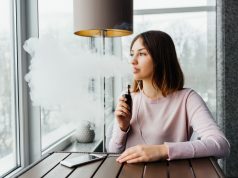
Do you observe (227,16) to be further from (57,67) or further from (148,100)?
(57,67)

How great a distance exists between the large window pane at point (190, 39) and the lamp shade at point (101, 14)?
2391mm

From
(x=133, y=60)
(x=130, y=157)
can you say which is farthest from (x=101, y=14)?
(x=130, y=157)

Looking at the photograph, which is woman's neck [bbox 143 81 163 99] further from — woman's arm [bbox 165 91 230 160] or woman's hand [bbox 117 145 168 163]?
woman's hand [bbox 117 145 168 163]

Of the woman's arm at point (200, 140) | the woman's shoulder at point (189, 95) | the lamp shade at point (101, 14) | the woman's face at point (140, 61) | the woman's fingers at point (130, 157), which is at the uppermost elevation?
the lamp shade at point (101, 14)

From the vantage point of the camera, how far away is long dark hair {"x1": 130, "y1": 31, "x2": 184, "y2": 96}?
159 centimetres

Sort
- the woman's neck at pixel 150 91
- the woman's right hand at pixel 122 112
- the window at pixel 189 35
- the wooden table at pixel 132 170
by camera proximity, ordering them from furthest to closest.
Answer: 1. the window at pixel 189 35
2. the woman's neck at pixel 150 91
3. the woman's right hand at pixel 122 112
4. the wooden table at pixel 132 170

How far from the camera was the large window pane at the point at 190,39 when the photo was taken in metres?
4.04

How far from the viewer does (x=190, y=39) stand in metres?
4.07

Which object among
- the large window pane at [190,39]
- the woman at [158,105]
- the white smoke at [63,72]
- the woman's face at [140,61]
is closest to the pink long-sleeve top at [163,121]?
the woman at [158,105]

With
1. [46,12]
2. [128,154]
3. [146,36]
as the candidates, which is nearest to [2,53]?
[46,12]

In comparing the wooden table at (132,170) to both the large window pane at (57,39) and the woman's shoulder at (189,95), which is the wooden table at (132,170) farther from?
the large window pane at (57,39)

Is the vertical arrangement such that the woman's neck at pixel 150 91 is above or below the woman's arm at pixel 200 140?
above

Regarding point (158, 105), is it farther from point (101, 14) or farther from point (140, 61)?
point (101, 14)

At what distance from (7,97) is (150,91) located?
2.38ft
